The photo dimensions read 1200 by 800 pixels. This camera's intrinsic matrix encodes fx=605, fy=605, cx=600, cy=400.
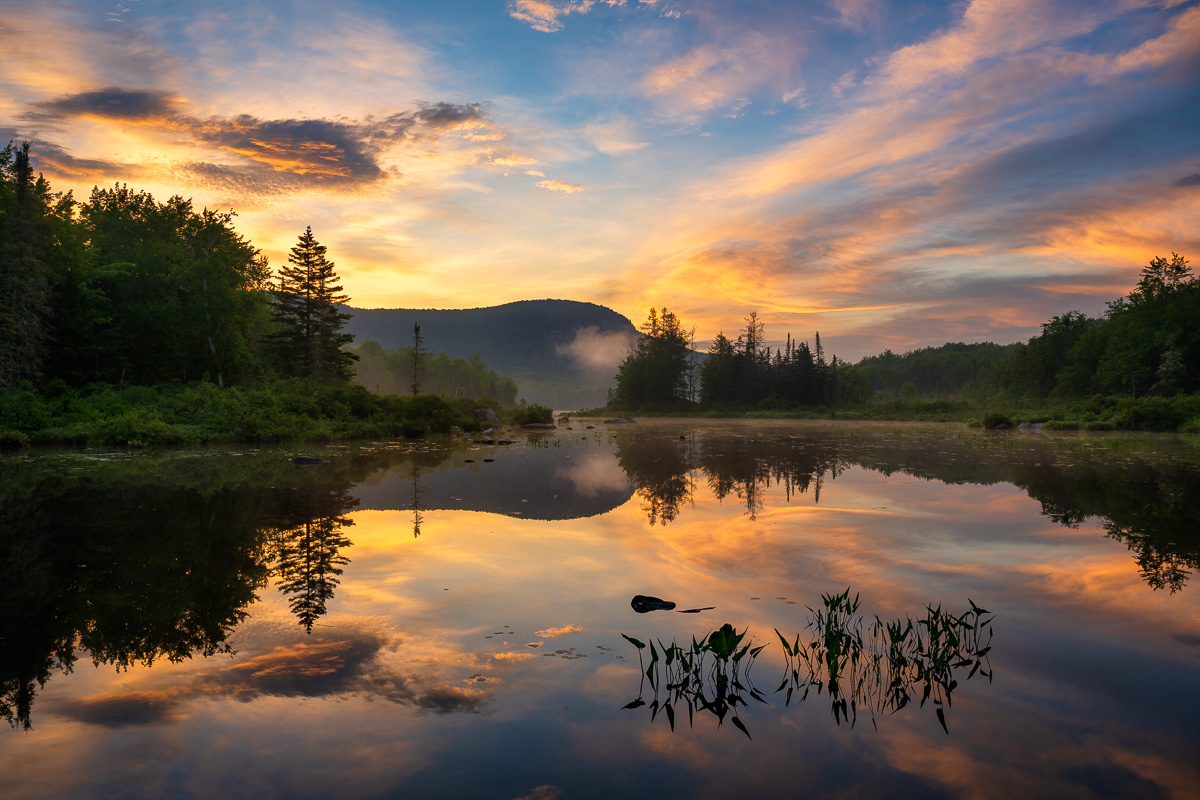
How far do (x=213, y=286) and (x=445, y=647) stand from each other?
46.0 m

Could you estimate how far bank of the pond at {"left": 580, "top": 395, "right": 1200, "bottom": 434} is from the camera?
4962cm

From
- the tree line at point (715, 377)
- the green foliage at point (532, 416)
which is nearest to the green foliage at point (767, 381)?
the tree line at point (715, 377)

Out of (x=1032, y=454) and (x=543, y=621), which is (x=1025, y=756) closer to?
(x=543, y=621)

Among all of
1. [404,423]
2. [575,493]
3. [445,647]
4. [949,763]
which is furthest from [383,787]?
[404,423]

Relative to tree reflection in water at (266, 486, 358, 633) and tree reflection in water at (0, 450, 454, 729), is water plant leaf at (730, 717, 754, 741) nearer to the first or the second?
tree reflection in water at (266, 486, 358, 633)

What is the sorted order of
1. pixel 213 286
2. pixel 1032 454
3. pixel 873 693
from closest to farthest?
pixel 873 693, pixel 1032 454, pixel 213 286

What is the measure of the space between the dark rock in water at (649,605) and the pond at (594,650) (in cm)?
2

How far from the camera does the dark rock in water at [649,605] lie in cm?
777

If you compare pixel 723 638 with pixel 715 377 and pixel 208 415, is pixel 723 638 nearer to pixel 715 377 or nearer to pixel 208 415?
pixel 208 415

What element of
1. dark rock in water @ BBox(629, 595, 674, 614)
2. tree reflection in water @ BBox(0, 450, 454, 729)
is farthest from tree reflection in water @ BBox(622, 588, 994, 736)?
tree reflection in water @ BBox(0, 450, 454, 729)

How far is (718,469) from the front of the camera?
2333 cm

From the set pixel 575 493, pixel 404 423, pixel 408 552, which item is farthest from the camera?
pixel 404 423

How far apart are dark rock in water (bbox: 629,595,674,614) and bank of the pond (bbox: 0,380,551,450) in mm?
30097

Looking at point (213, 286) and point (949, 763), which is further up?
point (213, 286)
